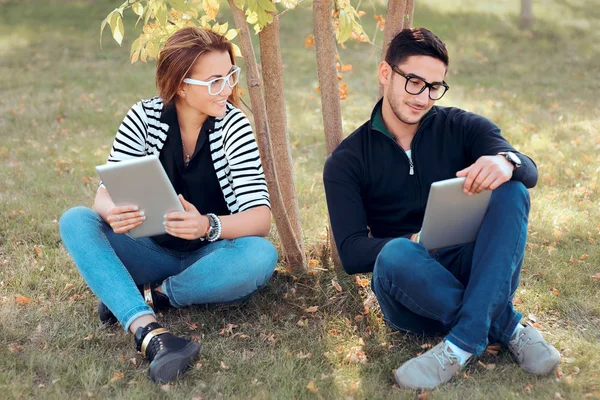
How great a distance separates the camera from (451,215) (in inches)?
112

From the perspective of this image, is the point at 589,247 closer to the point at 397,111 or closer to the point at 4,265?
the point at 397,111

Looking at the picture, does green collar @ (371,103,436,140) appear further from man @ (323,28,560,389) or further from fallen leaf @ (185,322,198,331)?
fallen leaf @ (185,322,198,331)

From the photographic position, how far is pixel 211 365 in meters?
3.05

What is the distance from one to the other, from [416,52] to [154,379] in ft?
5.66

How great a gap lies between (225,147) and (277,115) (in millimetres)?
506

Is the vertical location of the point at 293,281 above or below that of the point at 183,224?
below

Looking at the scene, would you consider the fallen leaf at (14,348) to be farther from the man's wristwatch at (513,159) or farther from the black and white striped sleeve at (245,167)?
the man's wristwatch at (513,159)

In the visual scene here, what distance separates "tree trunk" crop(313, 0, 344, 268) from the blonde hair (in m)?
0.53

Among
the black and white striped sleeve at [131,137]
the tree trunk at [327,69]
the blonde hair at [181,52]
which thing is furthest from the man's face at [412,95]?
the black and white striped sleeve at [131,137]

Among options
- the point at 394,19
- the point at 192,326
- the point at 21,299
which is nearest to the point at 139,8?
the point at 394,19

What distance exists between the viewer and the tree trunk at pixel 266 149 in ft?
11.9

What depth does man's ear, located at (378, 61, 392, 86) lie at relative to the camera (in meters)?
3.28

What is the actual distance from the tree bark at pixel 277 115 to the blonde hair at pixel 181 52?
339 mm

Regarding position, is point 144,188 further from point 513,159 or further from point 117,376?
point 513,159
